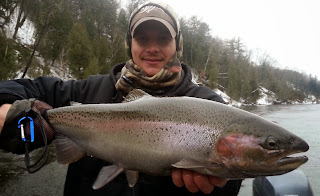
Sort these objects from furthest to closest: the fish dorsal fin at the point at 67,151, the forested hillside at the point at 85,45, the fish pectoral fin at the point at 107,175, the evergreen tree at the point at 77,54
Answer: the evergreen tree at the point at 77,54
the forested hillside at the point at 85,45
the fish dorsal fin at the point at 67,151
the fish pectoral fin at the point at 107,175

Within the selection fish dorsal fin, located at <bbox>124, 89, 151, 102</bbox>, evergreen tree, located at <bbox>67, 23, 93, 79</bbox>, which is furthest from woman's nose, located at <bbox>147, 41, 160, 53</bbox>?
evergreen tree, located at <bbox>67, 23, 93, 79</bbox>

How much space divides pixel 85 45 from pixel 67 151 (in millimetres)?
27269

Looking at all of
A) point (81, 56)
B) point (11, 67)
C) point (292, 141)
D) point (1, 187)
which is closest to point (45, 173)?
point (1, 187)

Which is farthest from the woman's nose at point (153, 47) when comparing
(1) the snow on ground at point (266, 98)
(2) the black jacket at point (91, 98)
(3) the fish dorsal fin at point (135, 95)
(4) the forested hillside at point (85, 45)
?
(1) the snow on ground at point (266, 98)

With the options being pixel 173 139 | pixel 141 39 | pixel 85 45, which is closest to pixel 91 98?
pixel 141 39

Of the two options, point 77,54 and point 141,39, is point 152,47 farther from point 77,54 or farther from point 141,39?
point 77,54

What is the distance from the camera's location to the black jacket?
7.61ft

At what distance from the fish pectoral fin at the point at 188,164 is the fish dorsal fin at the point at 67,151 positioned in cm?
85

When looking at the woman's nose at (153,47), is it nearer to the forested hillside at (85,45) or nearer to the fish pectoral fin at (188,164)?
the fish pectoral fin at (188,164)

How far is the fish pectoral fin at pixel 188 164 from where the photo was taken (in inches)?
72.6

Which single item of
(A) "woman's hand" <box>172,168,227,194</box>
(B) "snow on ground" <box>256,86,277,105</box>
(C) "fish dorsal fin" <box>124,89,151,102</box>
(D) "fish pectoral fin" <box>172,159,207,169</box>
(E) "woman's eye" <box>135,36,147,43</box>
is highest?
(E) "woman's eye" <box>135,36,147,43</box>

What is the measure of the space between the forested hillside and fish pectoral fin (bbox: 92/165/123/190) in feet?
54.1

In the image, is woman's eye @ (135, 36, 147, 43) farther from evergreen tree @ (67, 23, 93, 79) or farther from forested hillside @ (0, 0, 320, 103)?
evergreen tree @ (67, 23, 93, 79)

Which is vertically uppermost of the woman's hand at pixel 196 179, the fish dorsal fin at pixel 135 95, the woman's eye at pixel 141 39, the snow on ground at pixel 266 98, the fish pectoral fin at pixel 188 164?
the woman's eye at pixel 141 39
